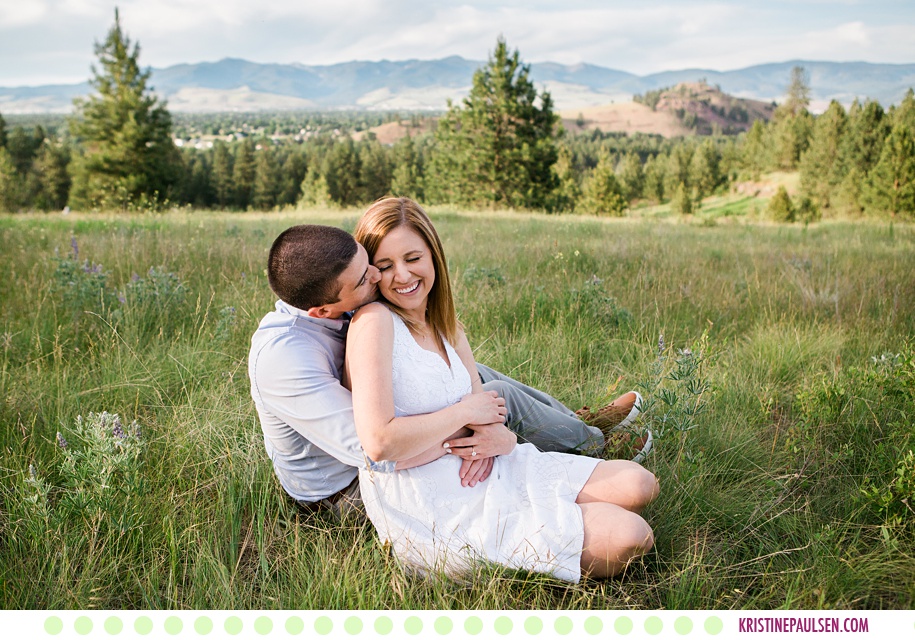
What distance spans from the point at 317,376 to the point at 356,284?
0.37 metres

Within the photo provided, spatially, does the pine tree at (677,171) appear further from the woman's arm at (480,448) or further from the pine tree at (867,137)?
the woman's arm at (480,448)

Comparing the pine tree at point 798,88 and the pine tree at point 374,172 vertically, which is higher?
the pine tree at point 798,88

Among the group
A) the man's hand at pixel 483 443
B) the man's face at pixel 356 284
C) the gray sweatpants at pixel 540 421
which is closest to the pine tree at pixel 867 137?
the gray sweatpants at pixel 540 421


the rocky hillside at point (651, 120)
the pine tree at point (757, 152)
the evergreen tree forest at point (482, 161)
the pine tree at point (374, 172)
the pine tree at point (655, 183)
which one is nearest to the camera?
the evergreen tree forest at point (482, 161)

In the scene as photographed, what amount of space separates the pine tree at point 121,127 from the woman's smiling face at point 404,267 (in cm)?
3463

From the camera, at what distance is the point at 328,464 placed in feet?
8.20

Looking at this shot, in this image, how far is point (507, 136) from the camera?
31438 mm

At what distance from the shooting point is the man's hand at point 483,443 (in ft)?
7.61

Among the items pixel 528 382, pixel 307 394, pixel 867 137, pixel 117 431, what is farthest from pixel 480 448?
pixel 867 137

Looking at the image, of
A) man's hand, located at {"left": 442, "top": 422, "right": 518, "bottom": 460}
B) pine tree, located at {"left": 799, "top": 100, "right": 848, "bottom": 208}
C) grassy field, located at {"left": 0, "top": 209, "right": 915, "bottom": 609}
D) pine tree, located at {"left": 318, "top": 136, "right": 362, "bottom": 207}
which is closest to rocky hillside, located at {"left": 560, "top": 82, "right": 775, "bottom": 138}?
pine tree, located at {"left": 318, "top": 136, "right": 362, "bottom": 207}

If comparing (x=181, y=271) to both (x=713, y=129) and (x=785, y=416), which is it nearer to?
(x=785, y=416)

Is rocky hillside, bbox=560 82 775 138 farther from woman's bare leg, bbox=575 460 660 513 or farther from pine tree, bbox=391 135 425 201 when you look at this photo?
woman's bare leg, bbox=575 460 660 513

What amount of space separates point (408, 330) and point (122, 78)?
38211 mm
